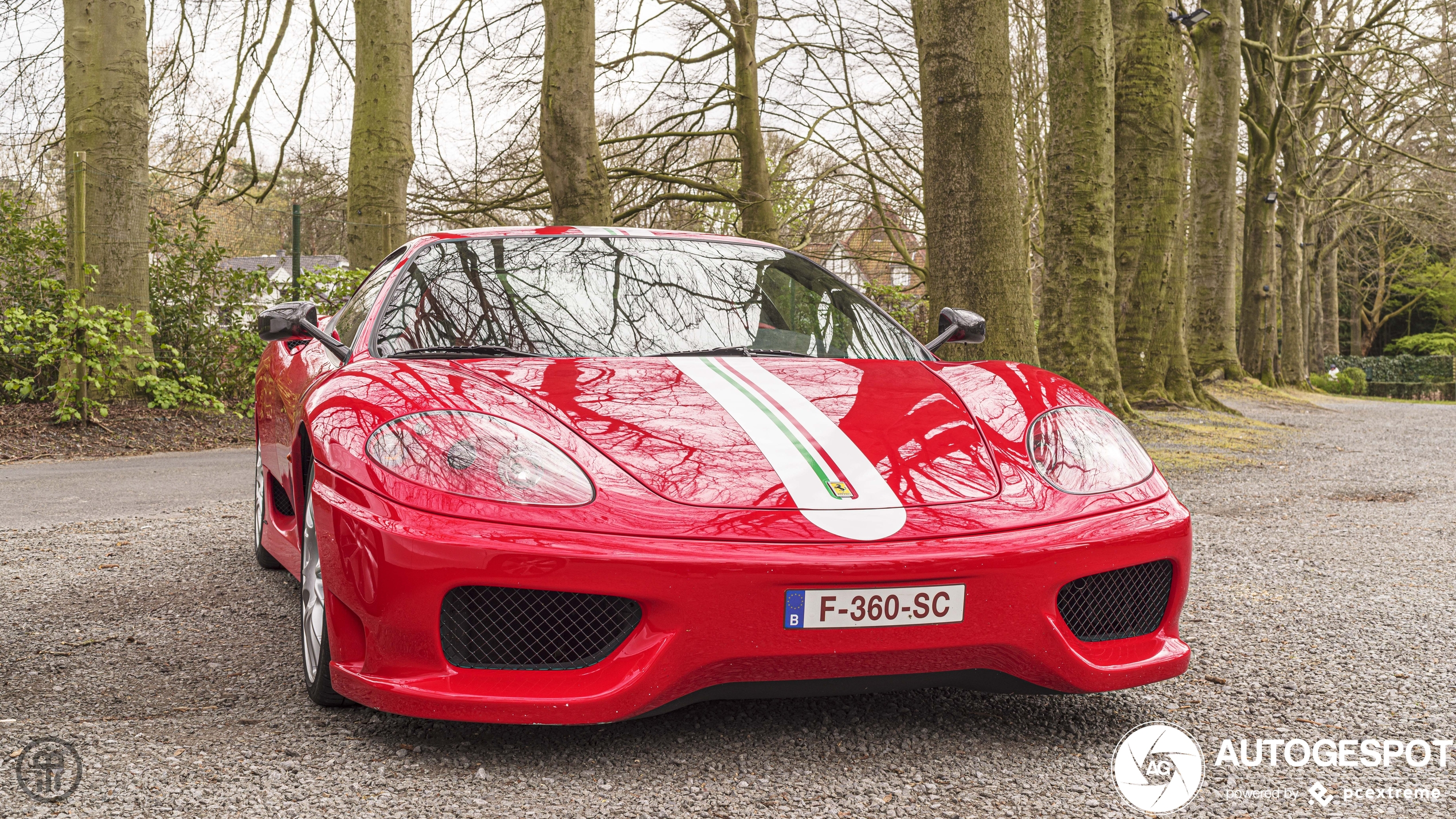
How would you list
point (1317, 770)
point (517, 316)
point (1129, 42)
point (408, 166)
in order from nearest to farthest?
1. point (1317, 770)
2. point (517, 316)
3. point (408, 166)
4. point (1129, 42)

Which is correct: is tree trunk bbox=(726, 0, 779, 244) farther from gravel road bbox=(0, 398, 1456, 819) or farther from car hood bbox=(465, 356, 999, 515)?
car hood bbox=(465, 356, 999, 515)

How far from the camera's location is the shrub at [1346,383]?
3173 cm

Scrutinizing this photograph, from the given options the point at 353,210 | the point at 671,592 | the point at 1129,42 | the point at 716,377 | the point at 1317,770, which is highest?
the point at 1129,42

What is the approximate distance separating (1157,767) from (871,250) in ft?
70.9

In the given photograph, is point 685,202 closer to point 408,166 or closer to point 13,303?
point 408,166

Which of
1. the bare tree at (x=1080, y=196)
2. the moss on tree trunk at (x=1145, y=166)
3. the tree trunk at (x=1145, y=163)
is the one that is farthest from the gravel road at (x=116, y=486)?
the tree trunk at (x=1145, y=163)

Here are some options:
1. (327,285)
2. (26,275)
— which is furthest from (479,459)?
(26,275)

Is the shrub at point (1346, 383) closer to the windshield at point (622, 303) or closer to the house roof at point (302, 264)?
the house roof at point (302, 264)

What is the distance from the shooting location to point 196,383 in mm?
10258

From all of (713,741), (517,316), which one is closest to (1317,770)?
(713,741)

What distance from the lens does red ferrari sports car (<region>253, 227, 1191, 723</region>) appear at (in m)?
2.30

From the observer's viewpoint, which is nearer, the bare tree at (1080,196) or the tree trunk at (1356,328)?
the bare tree at (1080,196)

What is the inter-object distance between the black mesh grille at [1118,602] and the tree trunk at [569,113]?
336 inches

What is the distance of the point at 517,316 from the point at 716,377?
71 cm
